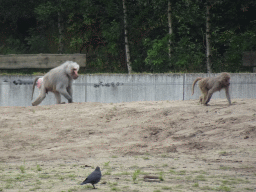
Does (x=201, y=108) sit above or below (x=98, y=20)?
below

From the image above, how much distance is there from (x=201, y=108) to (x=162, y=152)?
11.9ft

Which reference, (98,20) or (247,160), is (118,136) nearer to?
(247,160)

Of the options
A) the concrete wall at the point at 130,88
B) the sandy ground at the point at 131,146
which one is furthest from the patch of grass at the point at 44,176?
the concrete wall at the point at 130,88

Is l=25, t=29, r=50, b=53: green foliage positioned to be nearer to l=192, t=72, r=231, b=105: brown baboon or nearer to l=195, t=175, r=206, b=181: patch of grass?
l=192, t=72, r=231, b=105: brown baboon

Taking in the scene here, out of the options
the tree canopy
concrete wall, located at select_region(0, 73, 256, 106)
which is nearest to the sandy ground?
concrete wall, located at select_region(0, 73, 256, 106)

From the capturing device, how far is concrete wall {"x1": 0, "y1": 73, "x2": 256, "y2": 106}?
1886 cm

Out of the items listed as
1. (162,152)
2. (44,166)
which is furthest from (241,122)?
(44,166)

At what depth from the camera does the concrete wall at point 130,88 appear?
61.9 ft

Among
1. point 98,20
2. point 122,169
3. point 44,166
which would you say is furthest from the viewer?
point 98,20

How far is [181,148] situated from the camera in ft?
34.2

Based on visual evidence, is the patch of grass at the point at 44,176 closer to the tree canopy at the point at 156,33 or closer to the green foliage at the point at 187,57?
the tree canopy at the point at 156,33

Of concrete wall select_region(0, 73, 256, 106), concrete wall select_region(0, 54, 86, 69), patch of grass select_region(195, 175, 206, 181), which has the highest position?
concrete wall select_region(0, 54, 86, 69)

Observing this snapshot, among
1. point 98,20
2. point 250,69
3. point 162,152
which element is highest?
point 98,20

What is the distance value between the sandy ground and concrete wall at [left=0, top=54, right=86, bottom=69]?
7212mm
